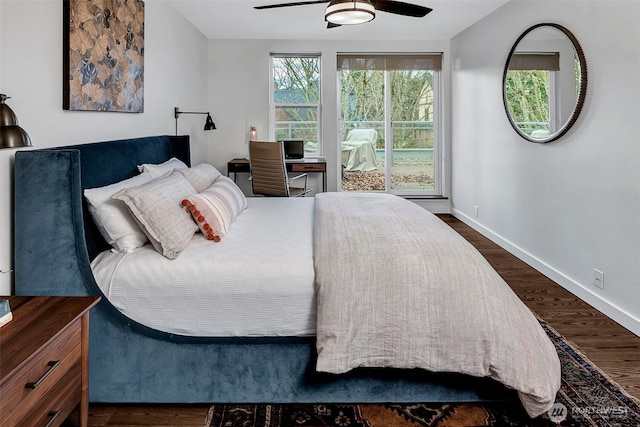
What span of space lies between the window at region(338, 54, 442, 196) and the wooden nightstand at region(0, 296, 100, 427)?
492cm

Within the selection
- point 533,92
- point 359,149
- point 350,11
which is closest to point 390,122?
point 359,149

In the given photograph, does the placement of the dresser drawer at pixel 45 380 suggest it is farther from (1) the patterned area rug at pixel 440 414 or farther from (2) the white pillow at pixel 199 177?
(2) the white pillow at pixel 199 177

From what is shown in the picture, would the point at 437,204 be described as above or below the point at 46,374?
above

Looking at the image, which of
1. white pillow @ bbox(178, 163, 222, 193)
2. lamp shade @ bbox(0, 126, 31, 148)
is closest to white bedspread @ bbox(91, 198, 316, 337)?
lamp shade @ bbox(0, 126, 31, 148)

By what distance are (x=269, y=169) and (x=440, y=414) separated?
3.37m

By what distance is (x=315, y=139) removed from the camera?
5.95 metres

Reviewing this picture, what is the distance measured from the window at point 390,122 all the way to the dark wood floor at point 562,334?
7.76ft

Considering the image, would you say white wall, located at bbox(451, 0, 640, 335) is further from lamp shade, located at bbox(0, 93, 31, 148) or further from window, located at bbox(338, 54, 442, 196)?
lamp shade, located at bbox(0, 93, 31, 148)

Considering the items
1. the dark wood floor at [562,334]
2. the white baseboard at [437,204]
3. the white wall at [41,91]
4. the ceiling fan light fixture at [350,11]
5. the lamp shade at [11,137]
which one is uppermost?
the ceiling fan light fixture at [350,11]

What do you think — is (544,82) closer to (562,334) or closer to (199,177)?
(562,334)

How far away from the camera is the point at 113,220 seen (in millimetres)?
1942

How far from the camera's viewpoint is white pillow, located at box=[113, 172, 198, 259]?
1897mm

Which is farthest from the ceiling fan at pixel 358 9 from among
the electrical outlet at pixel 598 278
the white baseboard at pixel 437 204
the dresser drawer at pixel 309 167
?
the white baseboard at pixel 437 204

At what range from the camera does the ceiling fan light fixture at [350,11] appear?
263 cm
